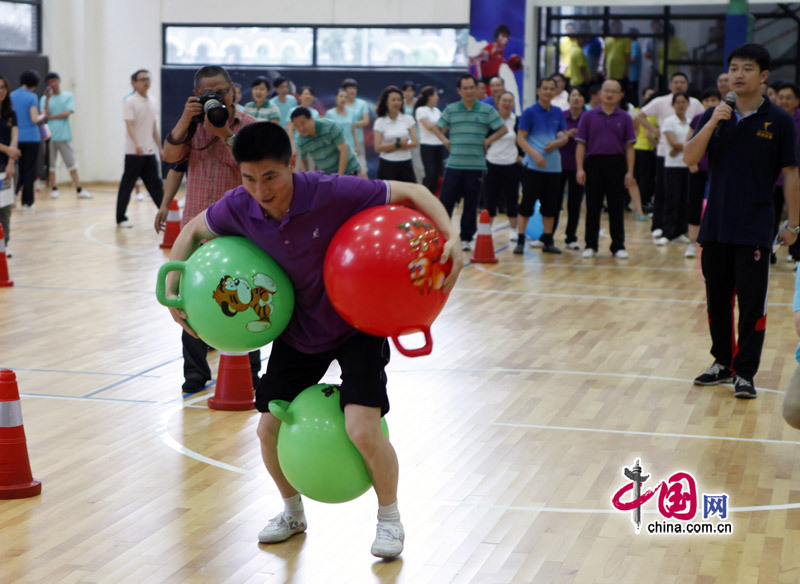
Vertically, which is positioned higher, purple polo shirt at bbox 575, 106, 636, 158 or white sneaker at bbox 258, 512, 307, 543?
purple polo shirt at bbox 575, 106, 636, 158

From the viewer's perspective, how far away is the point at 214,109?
18.4 ft

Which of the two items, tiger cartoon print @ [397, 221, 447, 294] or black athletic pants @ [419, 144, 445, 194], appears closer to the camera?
tiger cartoon print @ [397, 221, 447, 294]

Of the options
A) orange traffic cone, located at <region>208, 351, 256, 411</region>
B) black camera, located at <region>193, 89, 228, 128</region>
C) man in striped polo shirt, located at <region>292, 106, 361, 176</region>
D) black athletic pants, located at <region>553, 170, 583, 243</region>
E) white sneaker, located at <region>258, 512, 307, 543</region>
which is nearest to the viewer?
white sneaker, located at <region>258, 512, 307, 543</region>

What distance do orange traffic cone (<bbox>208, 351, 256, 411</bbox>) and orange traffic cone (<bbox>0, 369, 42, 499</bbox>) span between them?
4.90 ft

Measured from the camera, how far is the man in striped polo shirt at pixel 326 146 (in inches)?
410

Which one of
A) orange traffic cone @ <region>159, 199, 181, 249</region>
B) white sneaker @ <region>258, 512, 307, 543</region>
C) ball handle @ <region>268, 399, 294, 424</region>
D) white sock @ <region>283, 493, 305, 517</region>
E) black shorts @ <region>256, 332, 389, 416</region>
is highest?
black shorts @ <region>256, 332, 389, 416</region>

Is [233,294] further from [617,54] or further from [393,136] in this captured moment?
[617,54]

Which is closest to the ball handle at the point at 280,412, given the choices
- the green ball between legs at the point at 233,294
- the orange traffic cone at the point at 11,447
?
the green ball between legs at the point at 233,294

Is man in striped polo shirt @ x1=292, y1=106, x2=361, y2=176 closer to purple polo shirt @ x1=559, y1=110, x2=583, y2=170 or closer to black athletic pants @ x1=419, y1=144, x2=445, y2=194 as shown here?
purple polo shirt @ x1=559, y1=110, x2=583, y2=170

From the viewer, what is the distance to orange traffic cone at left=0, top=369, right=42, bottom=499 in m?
4.50

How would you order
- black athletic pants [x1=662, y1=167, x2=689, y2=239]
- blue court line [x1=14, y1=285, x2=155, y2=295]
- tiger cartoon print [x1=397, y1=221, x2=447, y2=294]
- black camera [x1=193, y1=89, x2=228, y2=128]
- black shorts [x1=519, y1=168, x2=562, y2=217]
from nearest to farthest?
tiger cartoon print [x1=397, y1=221, x2=447, y2=294]
black camera [x1=193, y1=89, x2=228, y2=128]
blue court line [x1=14, y1=285, x2=155, y2=295]
black shorts [x1=519, y1=168, x2=562, y2=217]
black athletic pants [x1=662, y1=167, x2=689, y2=239]

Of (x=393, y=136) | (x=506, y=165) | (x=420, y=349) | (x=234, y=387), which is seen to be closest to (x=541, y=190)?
(x=506, y=165)

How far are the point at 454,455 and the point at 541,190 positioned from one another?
733 cm

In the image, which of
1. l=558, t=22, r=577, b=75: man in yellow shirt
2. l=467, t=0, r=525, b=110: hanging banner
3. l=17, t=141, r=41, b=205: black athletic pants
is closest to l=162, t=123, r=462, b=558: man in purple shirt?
l=17, t=141, r=41, b=205: black athletic pants
